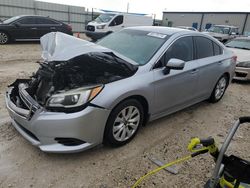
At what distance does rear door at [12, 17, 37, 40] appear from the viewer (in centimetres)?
1088

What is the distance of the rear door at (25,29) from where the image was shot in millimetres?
10883

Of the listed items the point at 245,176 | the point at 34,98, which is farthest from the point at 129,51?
the point at 245,176

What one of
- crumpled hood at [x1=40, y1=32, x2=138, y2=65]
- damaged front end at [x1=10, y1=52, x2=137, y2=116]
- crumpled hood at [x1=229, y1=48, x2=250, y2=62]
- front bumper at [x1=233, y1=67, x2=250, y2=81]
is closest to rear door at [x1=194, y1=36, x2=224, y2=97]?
crumpled hood at [x1=40, y1=32, x2=138, y2=65]

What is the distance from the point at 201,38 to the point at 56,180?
3.40 meters

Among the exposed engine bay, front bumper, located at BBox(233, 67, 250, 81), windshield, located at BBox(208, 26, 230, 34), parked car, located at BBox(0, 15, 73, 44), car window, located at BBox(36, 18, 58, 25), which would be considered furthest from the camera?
windshield, located at BBox(208, 26, 230, 34)

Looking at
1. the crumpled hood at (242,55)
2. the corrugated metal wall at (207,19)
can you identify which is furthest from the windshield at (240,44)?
the corrugated metal wall at (207,19)

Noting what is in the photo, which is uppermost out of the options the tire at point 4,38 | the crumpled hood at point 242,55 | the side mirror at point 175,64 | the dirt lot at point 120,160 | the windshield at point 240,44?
the side mirror at point 175,64

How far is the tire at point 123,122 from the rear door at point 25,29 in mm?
9860

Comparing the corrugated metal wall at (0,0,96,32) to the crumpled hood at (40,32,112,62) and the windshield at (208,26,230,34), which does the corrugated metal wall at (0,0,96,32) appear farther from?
the crumpled hood at (40,32,112,62)

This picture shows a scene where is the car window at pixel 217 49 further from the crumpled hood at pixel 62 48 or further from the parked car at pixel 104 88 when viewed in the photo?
the crumpled hood at pixel 62 48

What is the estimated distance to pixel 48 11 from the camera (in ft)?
64.8

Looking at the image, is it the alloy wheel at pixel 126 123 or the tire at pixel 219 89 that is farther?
the tire at pixel 219 89

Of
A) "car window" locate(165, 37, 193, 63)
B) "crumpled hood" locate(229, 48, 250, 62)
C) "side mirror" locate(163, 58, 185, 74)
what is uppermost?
"car window" locate(165, 37, 193, 63)

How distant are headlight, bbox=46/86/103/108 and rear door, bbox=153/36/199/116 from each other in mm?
1079
